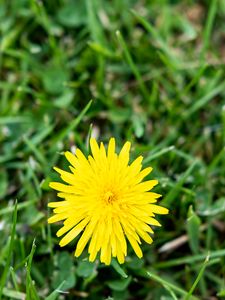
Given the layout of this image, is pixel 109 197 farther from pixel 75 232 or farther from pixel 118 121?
pixel 118 121

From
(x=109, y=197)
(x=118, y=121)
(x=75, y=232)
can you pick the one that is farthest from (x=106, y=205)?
(x=118, y=121)

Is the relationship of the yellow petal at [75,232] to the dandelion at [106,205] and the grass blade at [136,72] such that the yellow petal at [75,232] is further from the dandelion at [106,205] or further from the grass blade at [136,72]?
the grass blade at [136,72]

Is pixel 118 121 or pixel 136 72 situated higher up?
pixel 136 72

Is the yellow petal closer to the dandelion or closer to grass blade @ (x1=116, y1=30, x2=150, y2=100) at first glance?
the dandelion

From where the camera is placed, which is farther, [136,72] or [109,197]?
[136,72]

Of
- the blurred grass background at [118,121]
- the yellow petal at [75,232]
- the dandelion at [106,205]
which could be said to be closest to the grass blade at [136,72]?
the blurred grass background at [118,121]

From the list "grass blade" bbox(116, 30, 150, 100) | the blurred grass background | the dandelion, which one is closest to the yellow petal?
the dandelion
